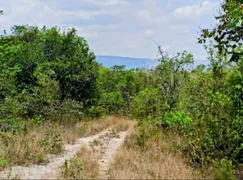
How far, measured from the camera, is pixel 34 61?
1877 centimetres

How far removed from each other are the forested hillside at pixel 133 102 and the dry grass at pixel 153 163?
3.1 inches

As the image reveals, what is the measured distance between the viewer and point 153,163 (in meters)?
7.75

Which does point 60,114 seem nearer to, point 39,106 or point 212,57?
point 39,106

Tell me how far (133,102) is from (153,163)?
8.55 m

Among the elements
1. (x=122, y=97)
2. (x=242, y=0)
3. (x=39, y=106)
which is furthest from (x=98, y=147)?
(x=122, y=97)

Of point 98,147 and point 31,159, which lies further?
point 98,147

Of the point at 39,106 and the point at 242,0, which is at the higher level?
the point at 242,0

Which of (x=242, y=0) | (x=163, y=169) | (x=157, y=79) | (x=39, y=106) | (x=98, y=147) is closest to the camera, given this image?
(x=242, y=0)

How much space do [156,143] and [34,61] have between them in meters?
11.1

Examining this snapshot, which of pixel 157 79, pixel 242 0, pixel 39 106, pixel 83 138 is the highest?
pixel 242 0

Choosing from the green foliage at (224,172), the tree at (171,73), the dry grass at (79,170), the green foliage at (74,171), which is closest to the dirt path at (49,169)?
the dry grass at (79,170)

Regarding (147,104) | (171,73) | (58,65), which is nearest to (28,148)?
(147,104)

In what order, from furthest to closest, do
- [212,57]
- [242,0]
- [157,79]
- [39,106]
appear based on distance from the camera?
1. [39,106]
2. [157,79]
3. [212,57]
4. [242,0]

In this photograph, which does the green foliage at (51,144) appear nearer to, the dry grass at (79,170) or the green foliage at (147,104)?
the dry grass at (79,170)
